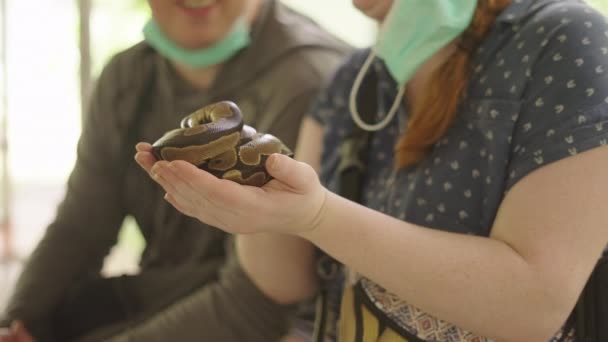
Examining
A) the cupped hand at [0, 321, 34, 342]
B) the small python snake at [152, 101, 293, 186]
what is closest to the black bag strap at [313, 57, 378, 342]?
the small python snake at [152, 101, 293, 186]

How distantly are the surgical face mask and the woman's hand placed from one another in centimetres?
31

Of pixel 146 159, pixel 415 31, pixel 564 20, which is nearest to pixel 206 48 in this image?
pixel 415 31

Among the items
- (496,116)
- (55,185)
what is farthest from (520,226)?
(55,185)

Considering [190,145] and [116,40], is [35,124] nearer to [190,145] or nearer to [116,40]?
[116,40]

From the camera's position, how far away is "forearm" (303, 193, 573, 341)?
2.60 feet

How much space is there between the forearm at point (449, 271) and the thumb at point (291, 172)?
7 cm

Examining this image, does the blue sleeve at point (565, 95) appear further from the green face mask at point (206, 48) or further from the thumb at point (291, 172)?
the green face mask at point (206, 48)

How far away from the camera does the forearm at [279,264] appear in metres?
1.17

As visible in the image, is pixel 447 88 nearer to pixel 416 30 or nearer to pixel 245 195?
pixel 416 30

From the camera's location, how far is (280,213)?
75cm

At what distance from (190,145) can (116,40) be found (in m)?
1.74

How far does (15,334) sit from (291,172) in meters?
0.98

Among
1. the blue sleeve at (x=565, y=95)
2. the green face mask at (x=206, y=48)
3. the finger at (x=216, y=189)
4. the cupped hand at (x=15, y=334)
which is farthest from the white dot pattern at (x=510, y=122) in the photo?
the cupped hand at (x=15, y=334)

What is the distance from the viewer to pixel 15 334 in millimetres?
1406
